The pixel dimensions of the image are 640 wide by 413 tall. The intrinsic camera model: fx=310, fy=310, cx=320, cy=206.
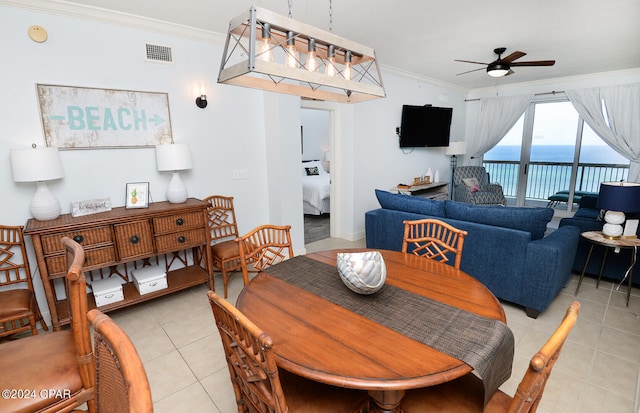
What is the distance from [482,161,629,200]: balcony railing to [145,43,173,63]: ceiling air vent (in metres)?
6.51

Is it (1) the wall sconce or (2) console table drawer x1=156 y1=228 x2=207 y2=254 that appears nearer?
(2) console table drawer x1=156 y1=228 x2=207 y2=254

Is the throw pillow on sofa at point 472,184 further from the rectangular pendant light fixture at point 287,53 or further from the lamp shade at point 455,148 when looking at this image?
the rectangular pendant light fixture at point 287,53

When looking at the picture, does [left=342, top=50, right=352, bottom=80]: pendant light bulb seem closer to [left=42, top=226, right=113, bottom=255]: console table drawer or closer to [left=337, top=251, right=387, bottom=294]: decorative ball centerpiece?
[left=337, top=251, right=387, bottom=294]: decorative ball centerpiece

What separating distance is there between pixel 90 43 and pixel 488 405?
3.60 metres

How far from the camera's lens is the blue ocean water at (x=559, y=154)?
5.50m

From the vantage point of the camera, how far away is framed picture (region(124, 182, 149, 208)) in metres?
2.78

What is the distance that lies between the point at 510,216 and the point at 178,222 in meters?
2.88

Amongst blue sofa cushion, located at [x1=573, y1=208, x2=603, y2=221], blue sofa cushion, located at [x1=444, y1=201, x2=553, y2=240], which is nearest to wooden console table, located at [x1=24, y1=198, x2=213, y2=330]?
blue sofa cushion, located at [x1=444, y1=201, x2=553, y2=240]

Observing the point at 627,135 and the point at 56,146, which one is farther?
the point at 627,135

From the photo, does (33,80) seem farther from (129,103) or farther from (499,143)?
(499,143)

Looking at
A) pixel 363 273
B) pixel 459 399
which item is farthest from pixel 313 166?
pixel 459 399

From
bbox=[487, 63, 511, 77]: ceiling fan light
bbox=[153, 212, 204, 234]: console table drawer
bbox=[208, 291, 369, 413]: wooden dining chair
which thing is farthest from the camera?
bbox=[487, 63, 511, 77]: ceiling fan light

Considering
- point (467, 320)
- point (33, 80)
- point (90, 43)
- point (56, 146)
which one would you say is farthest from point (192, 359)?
point (90, 43)

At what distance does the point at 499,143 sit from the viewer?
6.63 meters
